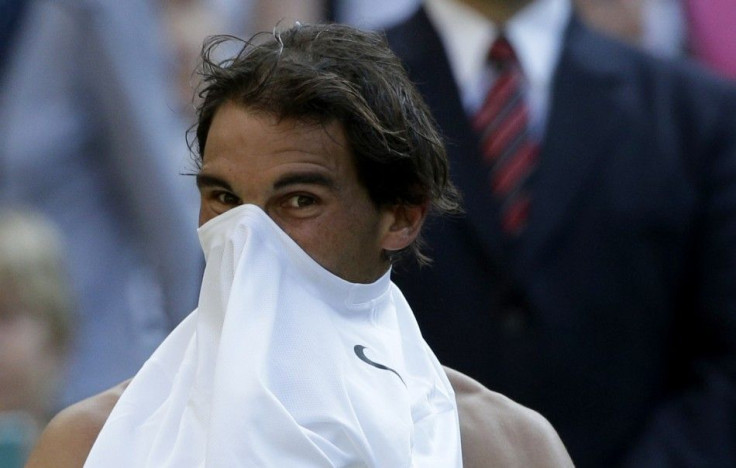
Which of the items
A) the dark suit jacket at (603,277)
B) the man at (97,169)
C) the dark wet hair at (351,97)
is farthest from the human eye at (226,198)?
the man at (97,169)

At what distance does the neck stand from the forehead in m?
1.63

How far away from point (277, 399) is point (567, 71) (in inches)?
75.8

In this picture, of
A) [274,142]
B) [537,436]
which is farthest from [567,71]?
[274,142]

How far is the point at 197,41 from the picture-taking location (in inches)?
245

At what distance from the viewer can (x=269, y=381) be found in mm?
2928

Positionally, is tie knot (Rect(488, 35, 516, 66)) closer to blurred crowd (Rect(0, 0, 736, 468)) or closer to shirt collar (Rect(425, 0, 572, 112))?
shirt collar (Rect(425, 0, 572, 112))

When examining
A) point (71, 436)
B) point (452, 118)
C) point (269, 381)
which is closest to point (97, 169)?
point (452, 118)

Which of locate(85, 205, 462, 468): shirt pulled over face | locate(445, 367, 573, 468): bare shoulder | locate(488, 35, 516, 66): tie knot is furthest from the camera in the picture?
locate(488, 35, 516, 66): tie knot

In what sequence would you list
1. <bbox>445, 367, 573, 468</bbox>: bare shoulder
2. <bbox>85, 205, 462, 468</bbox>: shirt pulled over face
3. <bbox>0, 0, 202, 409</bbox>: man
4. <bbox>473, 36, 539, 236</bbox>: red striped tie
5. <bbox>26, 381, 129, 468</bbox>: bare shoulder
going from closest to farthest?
<bbox>85, 205, 462, 468</bbox>: shirt pulled over face < <bbox>26, 381, 129, 468</bbox>: bare shoulder < <bbox>445, 367, 573, 468</bbox>: bare shoulder < <bbox>473, 36, 539, 236</bbox>: red striped tie < <bbox>0, 0, 202, 409</bbox>: man

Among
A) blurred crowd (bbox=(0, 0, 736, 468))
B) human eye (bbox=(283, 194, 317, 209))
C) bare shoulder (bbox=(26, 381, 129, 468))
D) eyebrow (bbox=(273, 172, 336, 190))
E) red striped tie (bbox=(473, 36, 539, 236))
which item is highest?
eyebrow (bbox=(273, 172, 336, 190))

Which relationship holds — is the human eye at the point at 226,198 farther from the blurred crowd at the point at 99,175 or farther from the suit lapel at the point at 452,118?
the blurred crowd at the point at 99,175

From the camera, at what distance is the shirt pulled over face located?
288 cm

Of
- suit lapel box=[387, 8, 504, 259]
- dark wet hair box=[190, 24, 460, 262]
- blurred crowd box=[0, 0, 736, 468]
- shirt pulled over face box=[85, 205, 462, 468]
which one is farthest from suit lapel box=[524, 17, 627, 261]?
shirt pulled over face box=[85, 205, 462, 468]

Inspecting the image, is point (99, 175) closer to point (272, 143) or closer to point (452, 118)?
point (452, 118)
